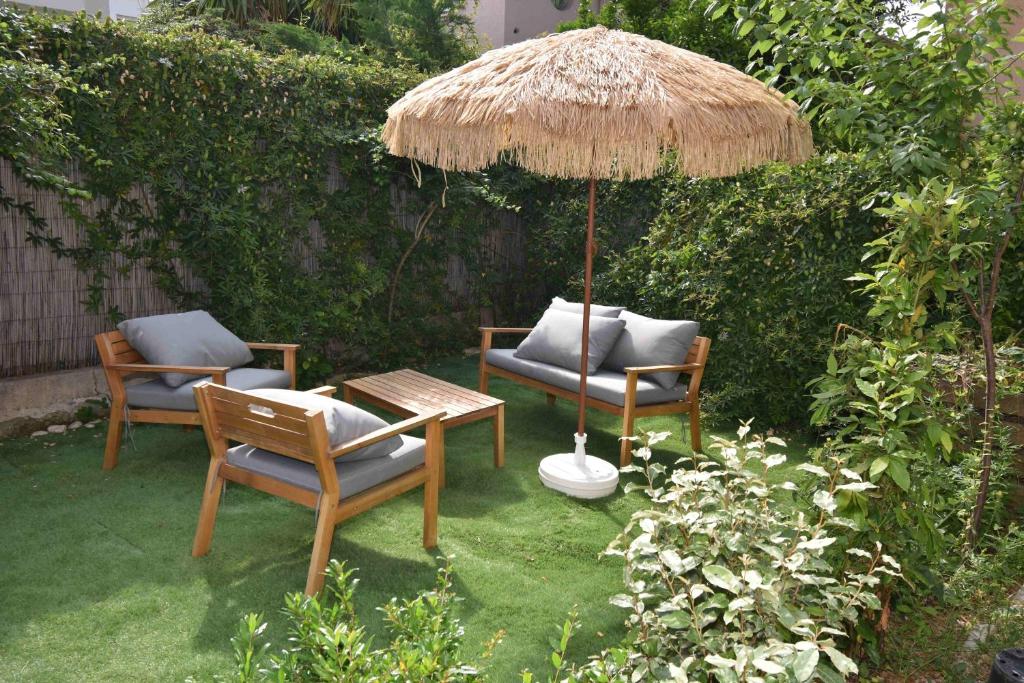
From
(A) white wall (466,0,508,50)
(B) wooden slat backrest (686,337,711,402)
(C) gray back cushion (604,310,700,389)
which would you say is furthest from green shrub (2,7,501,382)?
(A) white wall (466,0,508,50)

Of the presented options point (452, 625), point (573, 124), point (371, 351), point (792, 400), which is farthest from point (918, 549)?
point (371, 351)

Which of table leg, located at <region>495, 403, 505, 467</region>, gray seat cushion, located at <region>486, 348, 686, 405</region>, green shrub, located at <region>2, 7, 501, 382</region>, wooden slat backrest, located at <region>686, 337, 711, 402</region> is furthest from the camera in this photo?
green shrub, located at <region>2, 7, 501, 382</region>

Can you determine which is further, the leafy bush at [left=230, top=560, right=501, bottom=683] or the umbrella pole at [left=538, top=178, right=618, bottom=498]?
the umbrella pole at [left=538, top=178, right=618, bottom=498]

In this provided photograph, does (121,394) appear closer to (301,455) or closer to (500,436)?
(301,455)

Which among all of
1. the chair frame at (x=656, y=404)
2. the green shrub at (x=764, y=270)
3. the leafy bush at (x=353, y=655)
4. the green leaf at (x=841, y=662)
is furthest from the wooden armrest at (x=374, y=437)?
the green shrub at (x=764, y=270)

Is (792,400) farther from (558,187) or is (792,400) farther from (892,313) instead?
(558,187)

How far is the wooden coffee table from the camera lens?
14.4ft

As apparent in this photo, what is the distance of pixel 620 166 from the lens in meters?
3.89

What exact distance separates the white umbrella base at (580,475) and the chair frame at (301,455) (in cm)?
99

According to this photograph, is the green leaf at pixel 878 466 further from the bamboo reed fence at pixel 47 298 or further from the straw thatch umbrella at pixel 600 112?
the bamboo reed fence at pixel 47 298

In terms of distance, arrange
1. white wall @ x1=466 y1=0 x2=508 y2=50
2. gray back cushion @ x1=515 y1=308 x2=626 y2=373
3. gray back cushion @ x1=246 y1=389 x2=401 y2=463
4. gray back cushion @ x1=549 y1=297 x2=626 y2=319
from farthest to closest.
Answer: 1. white wall @ x1=466 y1=0 x2=508 y2=50
2. gray back cushion @ x1=549 y1=297 x2=626 y2=319
3. gray back cushion @ x1=515 y1=308 x2=626 y2=373
4. gray back cushion @ x1=246 y1=389 x2=401 y2=463

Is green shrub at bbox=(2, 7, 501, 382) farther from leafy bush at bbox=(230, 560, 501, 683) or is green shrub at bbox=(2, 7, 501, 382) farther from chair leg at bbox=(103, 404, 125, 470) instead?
leafy bush at bbox=(230, 560, 501, 683)

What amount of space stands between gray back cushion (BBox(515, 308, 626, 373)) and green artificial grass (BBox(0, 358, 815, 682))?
0.75 metres

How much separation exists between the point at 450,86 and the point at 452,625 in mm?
2963
